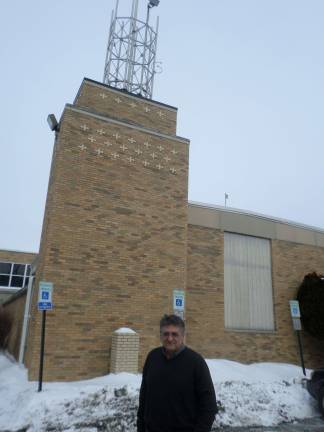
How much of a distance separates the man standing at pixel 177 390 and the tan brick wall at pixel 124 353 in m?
6.25

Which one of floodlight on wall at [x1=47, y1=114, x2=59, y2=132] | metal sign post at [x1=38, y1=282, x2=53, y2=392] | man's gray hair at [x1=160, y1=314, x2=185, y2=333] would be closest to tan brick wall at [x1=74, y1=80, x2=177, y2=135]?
floodlight on wall at [x1=47, y1=114, x2=59, y2=132]

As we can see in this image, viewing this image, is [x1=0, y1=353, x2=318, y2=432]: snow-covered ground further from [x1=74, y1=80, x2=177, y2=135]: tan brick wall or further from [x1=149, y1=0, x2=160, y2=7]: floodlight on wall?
[x1=149, y1=0, x2=160, y2=7]: floodlight on wall

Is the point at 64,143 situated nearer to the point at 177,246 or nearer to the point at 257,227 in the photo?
the point at 177,246

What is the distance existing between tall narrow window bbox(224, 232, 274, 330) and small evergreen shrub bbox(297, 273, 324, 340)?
1.13 m

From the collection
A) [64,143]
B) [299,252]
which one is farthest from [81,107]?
[299,252]

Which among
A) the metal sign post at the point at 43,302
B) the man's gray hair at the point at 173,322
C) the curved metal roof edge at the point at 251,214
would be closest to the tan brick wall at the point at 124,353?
the metal sign post at the point at 43,302

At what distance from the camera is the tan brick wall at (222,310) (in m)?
12.0

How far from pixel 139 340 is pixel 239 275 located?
480 centimetres

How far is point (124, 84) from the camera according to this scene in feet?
48.9

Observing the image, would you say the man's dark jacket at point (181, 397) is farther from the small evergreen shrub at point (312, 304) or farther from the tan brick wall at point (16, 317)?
the tan brick wall at point (16, 317)

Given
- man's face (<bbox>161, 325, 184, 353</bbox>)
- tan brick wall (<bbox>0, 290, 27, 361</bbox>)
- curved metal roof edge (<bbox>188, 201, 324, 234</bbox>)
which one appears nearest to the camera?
man's face (<bbox>161, 325, 184, 353</bbox>)

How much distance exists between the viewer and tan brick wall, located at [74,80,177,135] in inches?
467

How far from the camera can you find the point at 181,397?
3074 mm

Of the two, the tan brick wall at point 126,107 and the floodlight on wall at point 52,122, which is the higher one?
the tan brick wall at point 126,107
